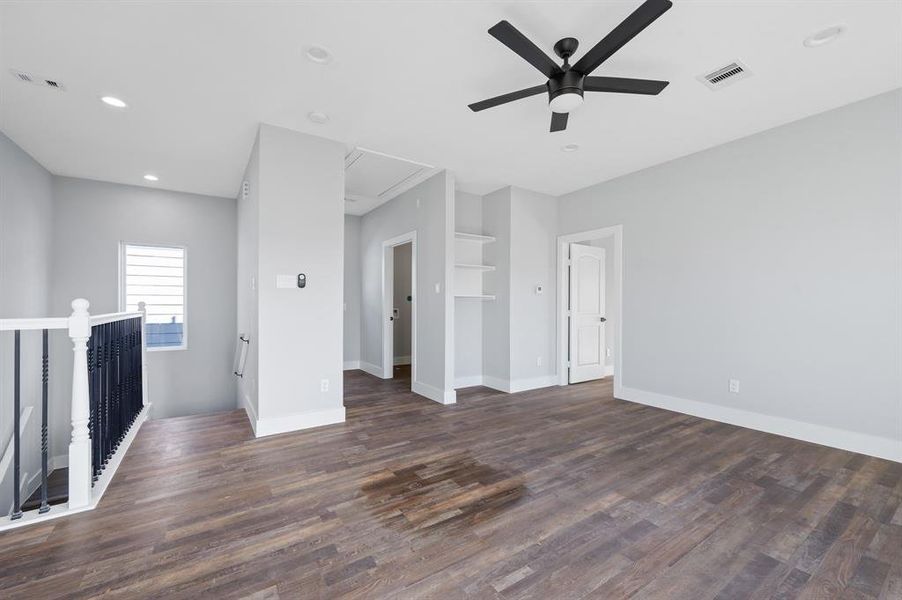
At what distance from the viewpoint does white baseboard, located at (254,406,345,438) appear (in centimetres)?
341

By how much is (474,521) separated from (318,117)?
3335 mm

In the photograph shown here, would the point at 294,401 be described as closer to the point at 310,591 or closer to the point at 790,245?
the point at 310,591

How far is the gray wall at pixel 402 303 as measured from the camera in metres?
7.55

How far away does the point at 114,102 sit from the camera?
3.05 m

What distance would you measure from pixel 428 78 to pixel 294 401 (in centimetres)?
301

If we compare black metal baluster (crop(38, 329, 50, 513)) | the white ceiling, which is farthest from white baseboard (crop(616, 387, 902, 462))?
black metal baluster (crop(38, 329, 50, 513))

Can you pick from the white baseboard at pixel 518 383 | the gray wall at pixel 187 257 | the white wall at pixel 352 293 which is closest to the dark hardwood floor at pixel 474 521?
the white baseboard at pixel 518 383

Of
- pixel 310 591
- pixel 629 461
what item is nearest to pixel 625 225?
pixel 629 461

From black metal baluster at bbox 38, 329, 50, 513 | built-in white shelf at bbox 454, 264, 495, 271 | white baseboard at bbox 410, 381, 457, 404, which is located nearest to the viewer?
black metal baluster at bbox 38, 329, 50, 513

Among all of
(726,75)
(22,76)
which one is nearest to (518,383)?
(726,75)

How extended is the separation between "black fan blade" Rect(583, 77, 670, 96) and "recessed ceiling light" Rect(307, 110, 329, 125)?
2156 millimetres

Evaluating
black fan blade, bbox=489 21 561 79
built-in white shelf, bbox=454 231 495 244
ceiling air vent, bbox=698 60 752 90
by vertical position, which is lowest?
built-in white shelf, bbox=454 231 495 244

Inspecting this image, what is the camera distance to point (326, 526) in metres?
2.06

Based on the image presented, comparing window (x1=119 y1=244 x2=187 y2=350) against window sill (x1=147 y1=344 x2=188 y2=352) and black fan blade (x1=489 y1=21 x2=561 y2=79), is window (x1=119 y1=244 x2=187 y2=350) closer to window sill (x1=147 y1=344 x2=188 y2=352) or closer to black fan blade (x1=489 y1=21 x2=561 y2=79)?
window sill (x1=147 y1=344 x2=188 y2=352)
